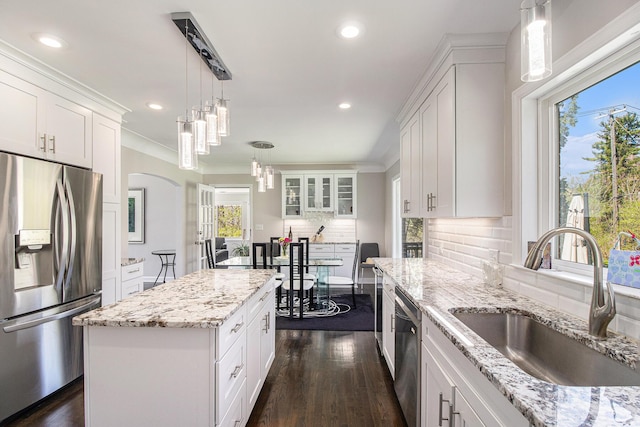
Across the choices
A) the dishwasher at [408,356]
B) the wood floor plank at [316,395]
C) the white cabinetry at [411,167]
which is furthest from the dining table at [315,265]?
the dishwasher at [408,356]

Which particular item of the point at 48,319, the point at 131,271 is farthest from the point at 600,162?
the point at 131,271

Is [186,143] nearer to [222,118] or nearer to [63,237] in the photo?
[222,118]

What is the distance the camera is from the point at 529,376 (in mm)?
845

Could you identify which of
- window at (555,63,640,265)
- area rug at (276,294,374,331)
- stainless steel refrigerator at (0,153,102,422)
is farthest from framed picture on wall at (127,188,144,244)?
window at (555,63,640,265)

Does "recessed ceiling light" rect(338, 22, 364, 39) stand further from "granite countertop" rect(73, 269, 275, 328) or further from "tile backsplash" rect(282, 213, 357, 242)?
Result: "tile backsplash" rect(282, 213, 357, 242)

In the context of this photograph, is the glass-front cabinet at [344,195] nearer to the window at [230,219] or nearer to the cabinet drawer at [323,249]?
the cabinet drawer at [323,249]

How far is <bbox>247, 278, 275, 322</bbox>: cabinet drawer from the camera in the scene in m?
1.94

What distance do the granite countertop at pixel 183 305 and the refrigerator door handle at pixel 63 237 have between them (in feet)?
3.02

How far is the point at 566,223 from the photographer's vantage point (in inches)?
64.1

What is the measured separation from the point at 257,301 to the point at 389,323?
3.71 ft

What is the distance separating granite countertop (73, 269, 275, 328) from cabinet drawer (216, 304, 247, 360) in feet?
0.21

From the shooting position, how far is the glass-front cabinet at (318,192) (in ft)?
20.6

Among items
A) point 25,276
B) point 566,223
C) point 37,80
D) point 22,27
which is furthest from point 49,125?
point 566,223

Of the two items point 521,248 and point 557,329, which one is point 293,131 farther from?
point 557,329
